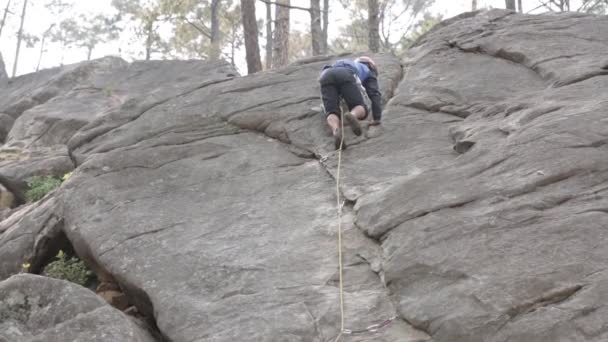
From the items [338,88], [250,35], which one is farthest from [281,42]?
[338,88]

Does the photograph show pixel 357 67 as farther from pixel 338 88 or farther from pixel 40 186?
pixel 40 186

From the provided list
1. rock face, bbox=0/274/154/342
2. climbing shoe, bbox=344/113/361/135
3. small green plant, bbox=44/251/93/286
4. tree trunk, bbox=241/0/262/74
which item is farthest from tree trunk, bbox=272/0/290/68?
rock face, bbox=0/274/154/342

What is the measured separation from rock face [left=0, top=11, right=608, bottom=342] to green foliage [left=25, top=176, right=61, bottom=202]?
0.36 meters

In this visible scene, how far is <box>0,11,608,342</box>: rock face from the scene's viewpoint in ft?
16.6

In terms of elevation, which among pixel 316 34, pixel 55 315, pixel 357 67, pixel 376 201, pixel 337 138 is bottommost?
pixel 55 315

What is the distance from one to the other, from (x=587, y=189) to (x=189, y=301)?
3.89m

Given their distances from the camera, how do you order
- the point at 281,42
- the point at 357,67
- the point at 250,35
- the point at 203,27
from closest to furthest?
1. the point at 357,67
2. the point at 250,35
3. the point at 281,42
4. the point at 203,27

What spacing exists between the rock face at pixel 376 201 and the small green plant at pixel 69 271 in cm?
38

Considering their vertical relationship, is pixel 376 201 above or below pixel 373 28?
below

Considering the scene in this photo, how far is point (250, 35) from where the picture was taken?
13977mm

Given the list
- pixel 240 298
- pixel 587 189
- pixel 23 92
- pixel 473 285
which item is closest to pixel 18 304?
pixel 240 298

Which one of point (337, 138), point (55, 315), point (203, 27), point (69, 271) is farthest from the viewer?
point (203, 27)

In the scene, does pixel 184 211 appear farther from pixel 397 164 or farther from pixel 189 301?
pixel 397 164

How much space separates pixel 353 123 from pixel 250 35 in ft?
22.1
